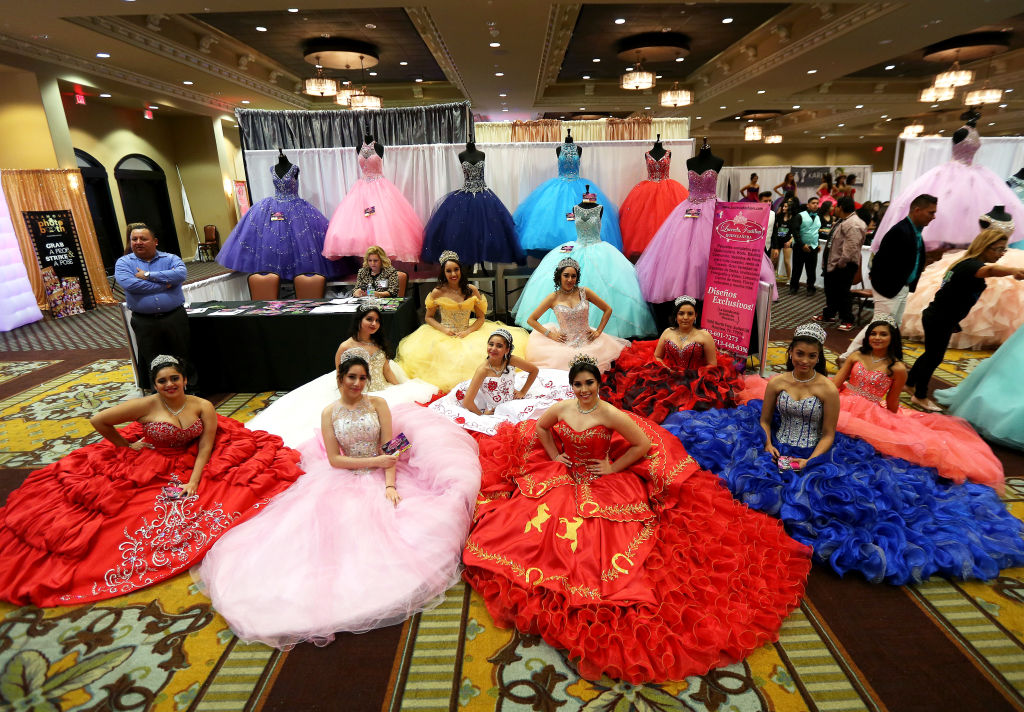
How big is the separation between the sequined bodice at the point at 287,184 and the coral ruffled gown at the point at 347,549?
479 centimetres

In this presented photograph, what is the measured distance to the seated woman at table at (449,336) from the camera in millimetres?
4754

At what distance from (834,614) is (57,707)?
3179 millimetres

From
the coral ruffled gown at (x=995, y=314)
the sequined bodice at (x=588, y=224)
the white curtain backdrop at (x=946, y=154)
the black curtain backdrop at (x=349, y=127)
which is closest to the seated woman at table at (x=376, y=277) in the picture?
the sequined bodice at (x=588, y=224)

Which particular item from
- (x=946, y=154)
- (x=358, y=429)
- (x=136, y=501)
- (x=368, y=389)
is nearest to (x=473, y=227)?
(x=368, y=389)

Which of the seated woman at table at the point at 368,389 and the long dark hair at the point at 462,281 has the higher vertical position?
the long dark hair at the point at 462,281

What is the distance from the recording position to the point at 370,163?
22.2 ft

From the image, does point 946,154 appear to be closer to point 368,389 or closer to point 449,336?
point 449,336

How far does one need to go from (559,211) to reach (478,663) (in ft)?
17.8

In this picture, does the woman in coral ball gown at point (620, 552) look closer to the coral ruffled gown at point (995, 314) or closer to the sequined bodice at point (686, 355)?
the sequined bodice at point (686, 355)

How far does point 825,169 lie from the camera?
12742mm

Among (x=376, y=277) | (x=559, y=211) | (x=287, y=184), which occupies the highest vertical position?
(x=287, y=184)

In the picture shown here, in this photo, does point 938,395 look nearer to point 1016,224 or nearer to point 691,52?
point 1016,224

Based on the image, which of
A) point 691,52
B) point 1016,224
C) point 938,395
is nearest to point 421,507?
point 938,395

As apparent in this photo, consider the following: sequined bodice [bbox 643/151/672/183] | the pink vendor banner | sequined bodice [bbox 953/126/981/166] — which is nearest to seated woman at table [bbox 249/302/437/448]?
the pink vendor banner
